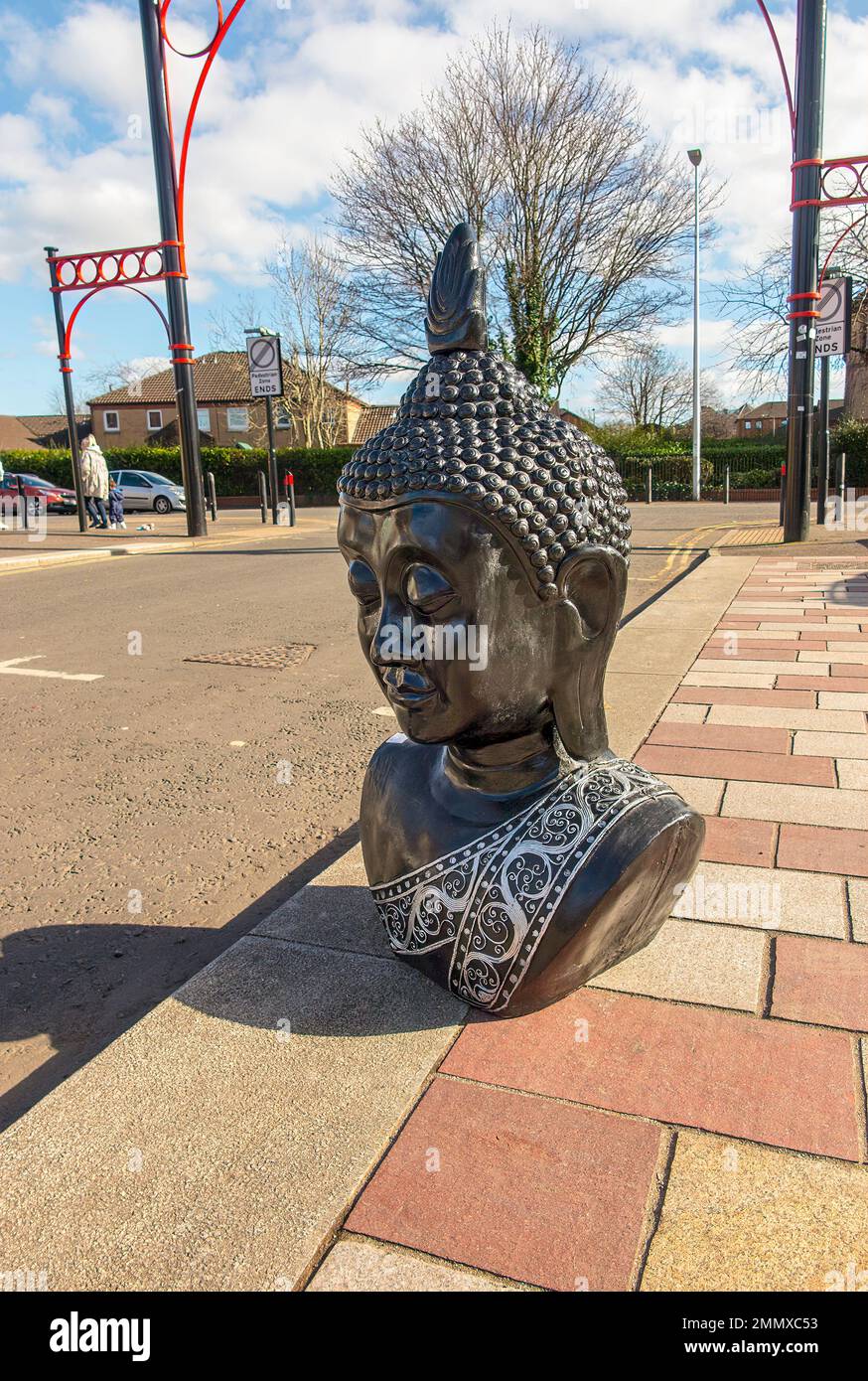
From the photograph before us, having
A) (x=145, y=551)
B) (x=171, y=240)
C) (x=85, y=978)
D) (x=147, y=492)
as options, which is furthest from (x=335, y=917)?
(x=147, y=492)

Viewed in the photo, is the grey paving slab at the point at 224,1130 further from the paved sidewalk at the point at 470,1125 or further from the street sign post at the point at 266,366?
the street sign post at the point at 266,366

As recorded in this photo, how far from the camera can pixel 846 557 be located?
1073 cm

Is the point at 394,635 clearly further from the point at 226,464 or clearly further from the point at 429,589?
the point at 226,464

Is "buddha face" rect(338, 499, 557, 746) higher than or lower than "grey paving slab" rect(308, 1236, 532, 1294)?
higher

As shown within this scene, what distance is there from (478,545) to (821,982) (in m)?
1.33

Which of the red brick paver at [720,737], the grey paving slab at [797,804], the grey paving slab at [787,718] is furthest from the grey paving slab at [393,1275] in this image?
the grey paving slab at [787,718]

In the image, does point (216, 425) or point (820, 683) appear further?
point (216, 425)

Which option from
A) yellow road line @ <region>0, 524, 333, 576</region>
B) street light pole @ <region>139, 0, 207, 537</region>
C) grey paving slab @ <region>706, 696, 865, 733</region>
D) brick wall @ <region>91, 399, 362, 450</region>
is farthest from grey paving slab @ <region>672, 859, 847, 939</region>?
brick wall @ <region>91, 399, 362, 450</region>

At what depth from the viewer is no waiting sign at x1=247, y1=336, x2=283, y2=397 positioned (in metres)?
16.7

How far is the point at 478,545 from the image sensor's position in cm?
176

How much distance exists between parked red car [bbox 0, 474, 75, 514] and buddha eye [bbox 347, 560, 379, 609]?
27734 mm

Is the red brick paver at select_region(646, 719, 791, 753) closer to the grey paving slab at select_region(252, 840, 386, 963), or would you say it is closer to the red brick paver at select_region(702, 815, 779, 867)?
the red brick paver at select_region(702, 815, 779, 867)

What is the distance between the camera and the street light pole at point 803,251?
1027cm
